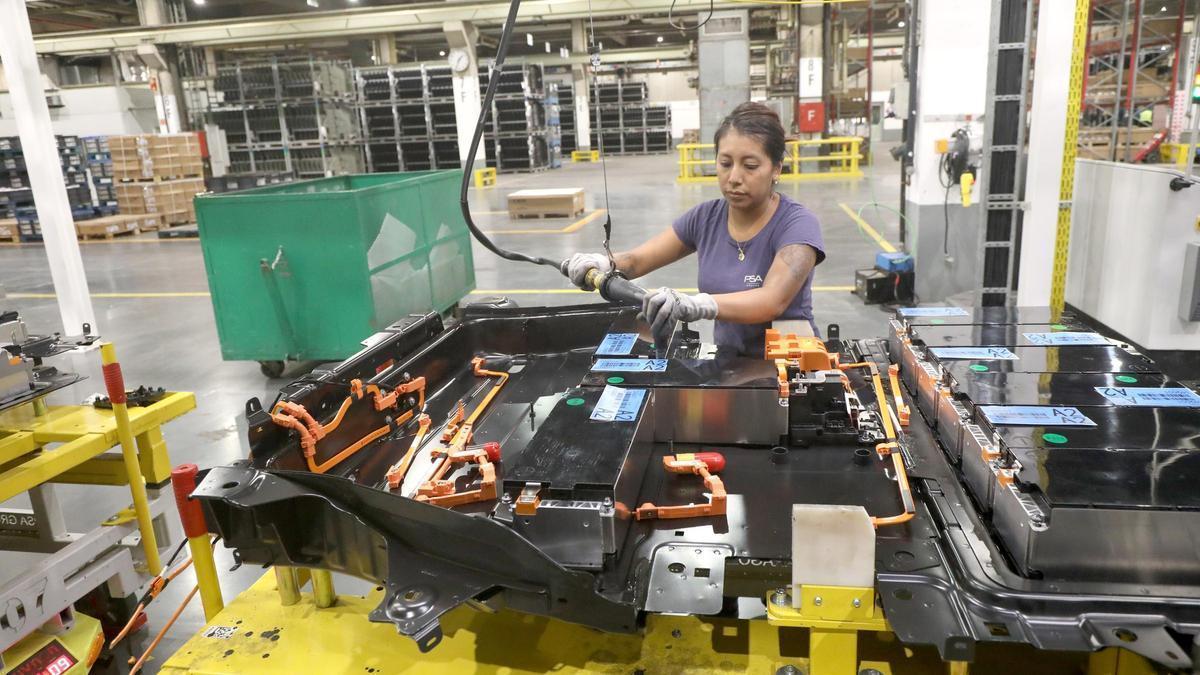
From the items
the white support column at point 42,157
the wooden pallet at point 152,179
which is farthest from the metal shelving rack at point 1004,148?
the wooden pallet at point 152,179

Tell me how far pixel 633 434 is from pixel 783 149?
1.24m

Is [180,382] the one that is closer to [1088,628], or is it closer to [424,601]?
[424,601]

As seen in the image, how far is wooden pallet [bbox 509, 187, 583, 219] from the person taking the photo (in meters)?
11.1

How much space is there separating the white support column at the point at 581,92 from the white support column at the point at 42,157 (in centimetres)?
1779

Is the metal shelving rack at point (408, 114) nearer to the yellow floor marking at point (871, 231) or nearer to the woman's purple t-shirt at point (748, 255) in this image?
the yellow floor marking at point (871, 231)

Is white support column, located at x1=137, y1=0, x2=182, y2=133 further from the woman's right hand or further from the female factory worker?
the female factory worker

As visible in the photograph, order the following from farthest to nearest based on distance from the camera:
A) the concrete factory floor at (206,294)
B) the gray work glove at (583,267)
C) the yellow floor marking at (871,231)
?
the yellow floor marking at (871,231), the concrete factory floor at (206,294), the gray work glove at (583,267)

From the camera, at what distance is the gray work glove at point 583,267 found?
2482mm

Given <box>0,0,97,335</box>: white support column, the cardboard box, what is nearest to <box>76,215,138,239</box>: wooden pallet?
the cardboard box

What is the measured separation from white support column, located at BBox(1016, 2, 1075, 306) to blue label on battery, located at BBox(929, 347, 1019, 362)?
272cm

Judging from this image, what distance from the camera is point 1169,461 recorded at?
133 cm

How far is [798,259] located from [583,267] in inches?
26.5

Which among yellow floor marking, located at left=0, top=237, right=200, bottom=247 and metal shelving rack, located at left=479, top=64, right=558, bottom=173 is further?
metal shelving rack, located at left=479, top=64, right=558, bottom=173

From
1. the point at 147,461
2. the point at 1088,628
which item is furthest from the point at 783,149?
the point at 147,461
